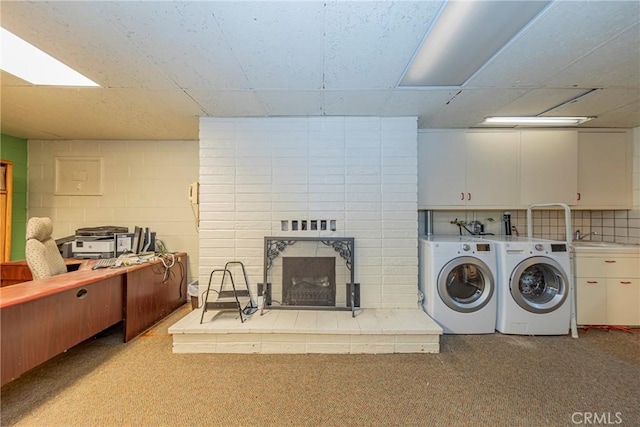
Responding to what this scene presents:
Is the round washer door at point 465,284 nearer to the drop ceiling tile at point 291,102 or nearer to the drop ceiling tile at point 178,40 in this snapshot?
the drop ceiling tile at point 291,102

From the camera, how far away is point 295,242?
8.79ft

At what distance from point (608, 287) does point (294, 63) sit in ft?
12.1

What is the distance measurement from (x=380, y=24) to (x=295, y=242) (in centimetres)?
194

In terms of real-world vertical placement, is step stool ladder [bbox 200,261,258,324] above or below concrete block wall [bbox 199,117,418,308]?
below

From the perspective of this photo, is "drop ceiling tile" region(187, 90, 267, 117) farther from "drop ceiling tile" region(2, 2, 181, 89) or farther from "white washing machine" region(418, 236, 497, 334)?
"white washing machine" region(418, 236, 497, 334)

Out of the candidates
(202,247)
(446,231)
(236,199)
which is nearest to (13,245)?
(202,247)

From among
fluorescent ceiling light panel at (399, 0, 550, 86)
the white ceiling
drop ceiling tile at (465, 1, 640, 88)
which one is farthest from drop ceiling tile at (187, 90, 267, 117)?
drop ceiling tile at (465, 1, 640, 88)

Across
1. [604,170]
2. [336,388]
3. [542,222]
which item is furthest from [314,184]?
[604,170]

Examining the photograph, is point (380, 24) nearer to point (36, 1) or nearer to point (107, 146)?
point (36, 1)

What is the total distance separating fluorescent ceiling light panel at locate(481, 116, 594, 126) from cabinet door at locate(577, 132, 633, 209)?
14.6 inches

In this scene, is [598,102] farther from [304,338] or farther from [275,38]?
[304,338]

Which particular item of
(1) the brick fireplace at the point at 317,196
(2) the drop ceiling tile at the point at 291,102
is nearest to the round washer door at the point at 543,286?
(1) the brick fireplace at the point at 317,196

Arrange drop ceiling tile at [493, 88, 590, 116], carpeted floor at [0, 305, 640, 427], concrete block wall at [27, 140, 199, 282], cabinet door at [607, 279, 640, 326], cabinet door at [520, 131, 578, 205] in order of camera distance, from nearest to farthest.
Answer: carpeted floor at [0, 305, 640, 427], drop ceiling tile at [493, 88, 590, 116], cabinet door at [607, 279, 640, 326], cabinet door at [520, 131, 578, 205], concrete block wall at [27, 140, 199, 282]

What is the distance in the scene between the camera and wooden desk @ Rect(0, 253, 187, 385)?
1.54 meters
